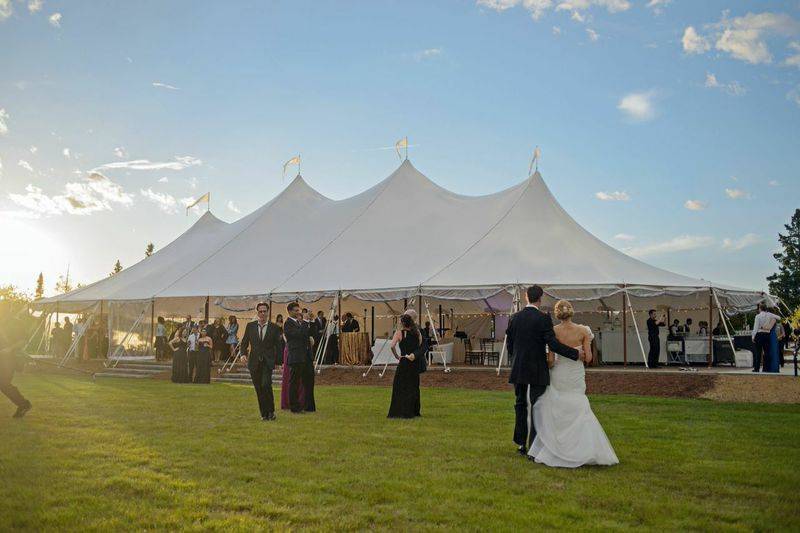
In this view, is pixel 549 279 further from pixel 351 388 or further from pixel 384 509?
pixel 384 509

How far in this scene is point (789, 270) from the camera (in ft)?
207

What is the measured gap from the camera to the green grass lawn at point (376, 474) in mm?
4523

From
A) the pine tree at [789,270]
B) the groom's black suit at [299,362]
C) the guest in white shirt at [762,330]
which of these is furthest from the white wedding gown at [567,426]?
the pine tree at [789,270]

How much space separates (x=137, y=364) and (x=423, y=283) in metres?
11.1

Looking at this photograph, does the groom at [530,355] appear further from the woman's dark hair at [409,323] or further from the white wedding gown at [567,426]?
the woman's dark hair at [409,323]

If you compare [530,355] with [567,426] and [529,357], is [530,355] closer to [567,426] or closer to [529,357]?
[529,357]

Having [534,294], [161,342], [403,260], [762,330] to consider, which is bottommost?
[161,342]

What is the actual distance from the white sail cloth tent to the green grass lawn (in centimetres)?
790

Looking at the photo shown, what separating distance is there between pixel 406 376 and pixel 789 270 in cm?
6420

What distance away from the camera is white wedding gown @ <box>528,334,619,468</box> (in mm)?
6258

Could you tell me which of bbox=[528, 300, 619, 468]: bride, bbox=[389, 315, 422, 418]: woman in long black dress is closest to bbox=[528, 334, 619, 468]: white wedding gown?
bbox=[528, 300, 619, 468]: bride

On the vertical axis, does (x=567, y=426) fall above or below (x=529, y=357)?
below

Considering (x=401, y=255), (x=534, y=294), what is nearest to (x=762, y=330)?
(x=401, y=255)

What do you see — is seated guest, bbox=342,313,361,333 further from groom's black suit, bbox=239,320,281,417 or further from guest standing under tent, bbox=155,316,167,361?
groom's black suit, bbox=239,320,281,417
